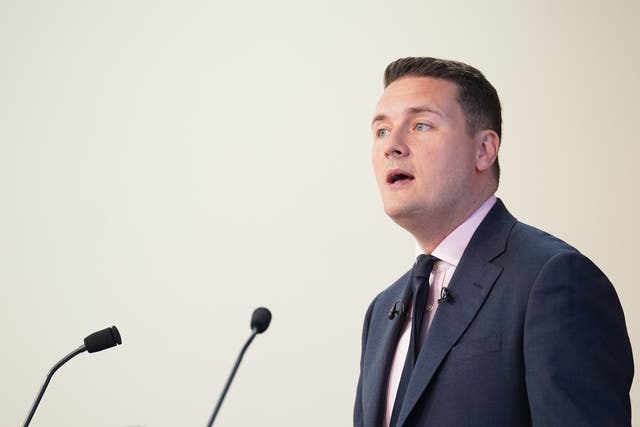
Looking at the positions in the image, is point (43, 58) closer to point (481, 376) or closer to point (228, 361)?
point (228, 361)

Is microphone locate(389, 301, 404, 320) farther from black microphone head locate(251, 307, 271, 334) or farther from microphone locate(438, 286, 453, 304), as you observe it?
black microphone head locate(251, 307, 271, 334)

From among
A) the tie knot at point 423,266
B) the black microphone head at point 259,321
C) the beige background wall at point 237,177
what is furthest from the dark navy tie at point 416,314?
the beige background wall at point 237,177

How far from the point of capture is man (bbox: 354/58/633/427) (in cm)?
161

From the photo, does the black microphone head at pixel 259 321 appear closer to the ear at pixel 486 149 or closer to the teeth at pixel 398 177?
the teeth at pixel 398 177

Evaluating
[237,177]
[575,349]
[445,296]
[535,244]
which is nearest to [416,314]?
[445,296]

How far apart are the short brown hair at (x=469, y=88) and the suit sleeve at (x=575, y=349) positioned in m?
0.53

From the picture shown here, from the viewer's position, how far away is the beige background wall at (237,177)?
3508 millimetres

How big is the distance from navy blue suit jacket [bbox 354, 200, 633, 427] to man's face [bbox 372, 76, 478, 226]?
0.18 m

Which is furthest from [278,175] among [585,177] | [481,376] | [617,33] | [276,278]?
[481,376]

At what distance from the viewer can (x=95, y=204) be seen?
3902 mm

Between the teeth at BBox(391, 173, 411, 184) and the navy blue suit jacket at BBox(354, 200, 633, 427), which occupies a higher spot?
the teeth at BBox(391, 173, 411, 184)

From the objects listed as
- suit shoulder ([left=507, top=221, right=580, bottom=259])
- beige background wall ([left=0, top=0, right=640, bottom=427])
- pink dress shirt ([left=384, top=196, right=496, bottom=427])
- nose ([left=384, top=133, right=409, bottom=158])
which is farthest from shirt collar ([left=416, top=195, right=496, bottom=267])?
beige background wall ([left=0, top=0, right=640, bottom=427])

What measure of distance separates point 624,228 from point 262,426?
1.79 metres

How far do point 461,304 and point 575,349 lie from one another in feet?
0.98
